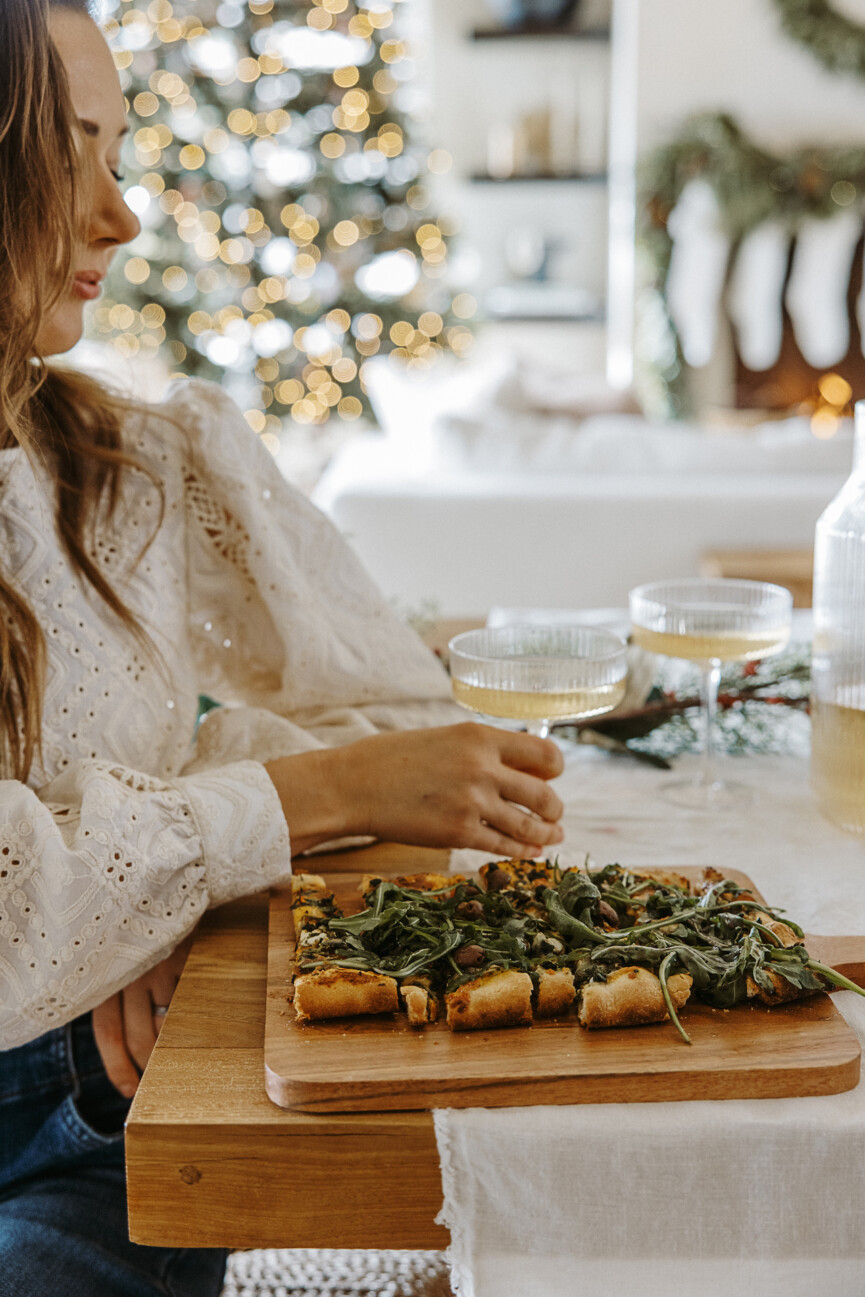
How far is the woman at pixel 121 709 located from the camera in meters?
0.82

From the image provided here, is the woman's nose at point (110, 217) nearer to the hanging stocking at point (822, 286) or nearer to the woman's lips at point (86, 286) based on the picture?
the woman's lips at point (86, 286)

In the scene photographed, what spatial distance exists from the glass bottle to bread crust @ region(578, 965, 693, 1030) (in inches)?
14.9

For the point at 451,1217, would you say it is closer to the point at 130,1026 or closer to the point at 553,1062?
the point at 553,1062

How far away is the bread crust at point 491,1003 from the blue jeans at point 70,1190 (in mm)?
409

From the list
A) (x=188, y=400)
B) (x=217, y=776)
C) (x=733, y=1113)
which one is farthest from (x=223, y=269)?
(x=733, y=1113)

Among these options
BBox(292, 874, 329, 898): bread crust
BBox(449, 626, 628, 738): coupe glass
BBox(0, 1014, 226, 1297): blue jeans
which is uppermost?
BBox(449, 626, 628, 738): coupe glass

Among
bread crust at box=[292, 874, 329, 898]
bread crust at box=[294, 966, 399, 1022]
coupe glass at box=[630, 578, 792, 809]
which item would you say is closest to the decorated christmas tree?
coupe glass at box=[630, 578, 792, 809]

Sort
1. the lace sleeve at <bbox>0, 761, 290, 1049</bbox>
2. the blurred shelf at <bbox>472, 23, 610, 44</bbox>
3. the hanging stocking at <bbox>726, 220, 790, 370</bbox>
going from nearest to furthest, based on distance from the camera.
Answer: the lace sleeve at <bbox>0, 761, 290, 1049</bbox>
the hanging stocking at <bbox>726, 220, 790, 370</bbox>
the blurred shelf at <bbox>472, 23, 610, 44</bbox>

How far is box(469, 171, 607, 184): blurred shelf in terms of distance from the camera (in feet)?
19.3

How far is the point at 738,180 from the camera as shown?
5.50m

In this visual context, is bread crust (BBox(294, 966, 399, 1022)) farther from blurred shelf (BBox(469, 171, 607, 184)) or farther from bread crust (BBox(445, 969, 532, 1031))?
blurred shelf (BBox(469, 171, 607, 184))

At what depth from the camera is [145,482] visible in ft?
3.87

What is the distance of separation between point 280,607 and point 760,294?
200 inches

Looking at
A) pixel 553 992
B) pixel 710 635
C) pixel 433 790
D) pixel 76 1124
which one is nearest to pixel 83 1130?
pixel 76 1124
